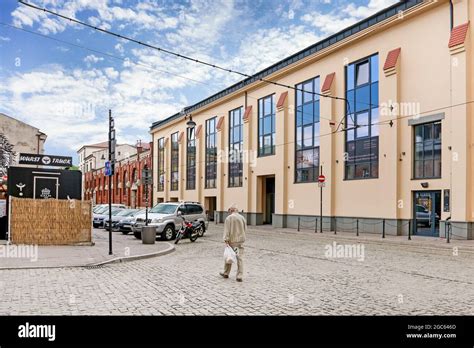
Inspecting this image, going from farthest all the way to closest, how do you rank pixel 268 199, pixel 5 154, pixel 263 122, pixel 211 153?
1. pixel 211 153
2. pixel 268 199
3. pixel 263 122
4. pixel 5 154

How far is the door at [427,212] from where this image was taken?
21531 millimetres

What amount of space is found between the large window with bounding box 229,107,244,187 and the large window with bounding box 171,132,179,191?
41.9ft

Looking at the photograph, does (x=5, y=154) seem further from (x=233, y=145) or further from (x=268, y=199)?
(x=268, y=199)

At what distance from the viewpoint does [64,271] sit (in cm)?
A: 1098

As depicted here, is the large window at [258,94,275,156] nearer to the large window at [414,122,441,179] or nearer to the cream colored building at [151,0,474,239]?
the cream colored building at [151,0,474,239]

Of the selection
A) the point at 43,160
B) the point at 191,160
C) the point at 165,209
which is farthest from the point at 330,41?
the point at 191,160

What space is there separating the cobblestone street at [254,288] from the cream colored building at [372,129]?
8.52 m

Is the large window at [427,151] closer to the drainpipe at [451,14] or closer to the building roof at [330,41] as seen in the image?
the drainpipe at [451,14]

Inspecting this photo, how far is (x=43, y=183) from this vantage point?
20.3 metres

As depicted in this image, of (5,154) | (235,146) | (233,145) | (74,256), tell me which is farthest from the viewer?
(233,145)

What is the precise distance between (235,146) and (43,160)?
20.5 m

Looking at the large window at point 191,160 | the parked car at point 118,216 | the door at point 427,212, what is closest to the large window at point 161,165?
the large window at point 191,160
